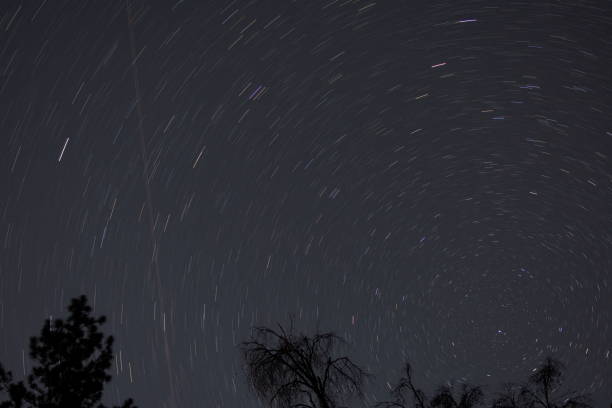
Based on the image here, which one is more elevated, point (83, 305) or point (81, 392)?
point (83, 305)

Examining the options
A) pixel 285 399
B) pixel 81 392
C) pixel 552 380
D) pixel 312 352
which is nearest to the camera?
pixel 285 399

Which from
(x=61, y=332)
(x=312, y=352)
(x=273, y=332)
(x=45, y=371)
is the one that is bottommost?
(x=312, y=352)

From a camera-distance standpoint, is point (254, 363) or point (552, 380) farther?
point (552, 380)

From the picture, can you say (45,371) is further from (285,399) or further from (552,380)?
(552,380)

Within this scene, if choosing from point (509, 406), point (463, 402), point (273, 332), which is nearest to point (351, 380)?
point (273, 332)

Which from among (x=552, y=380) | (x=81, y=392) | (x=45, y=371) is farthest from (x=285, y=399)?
(x=552, y=380)

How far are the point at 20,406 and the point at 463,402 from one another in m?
12.0

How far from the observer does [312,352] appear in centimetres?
995

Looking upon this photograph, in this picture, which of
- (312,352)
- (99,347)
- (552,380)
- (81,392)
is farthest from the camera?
(552,380)

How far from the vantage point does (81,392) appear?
11094 millimetres

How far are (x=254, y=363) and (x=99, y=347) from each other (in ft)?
17.3

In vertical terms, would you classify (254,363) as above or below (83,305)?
below

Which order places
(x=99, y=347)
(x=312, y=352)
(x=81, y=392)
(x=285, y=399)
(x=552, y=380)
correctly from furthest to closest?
(x=552, y=380) < (x=99, y=347) < (x=81, y=392) < (x=312, y=352) < (x=285, y=399)

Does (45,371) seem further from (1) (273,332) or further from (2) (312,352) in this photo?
(2) (312,352)
